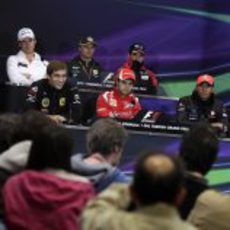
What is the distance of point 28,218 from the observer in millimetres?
3123

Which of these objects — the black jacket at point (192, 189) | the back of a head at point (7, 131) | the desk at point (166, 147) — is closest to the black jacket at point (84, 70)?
the desk at point (166, 147)

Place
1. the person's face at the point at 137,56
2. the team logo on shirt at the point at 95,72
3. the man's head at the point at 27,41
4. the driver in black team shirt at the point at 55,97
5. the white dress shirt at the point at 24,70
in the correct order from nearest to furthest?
the driver in black team shirt at the point at 55,97 → the white dress shirt at the point at 24,70 → the man's head at the point at 27,41 → the team logo on shirt at the point at 95,72 → the person's face at the point at 137,56

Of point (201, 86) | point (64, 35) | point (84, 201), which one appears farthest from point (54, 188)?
point (64, 35)

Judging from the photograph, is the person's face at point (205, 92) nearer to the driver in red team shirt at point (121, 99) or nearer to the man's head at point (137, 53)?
the driver in red team shirt at point (121, 99)

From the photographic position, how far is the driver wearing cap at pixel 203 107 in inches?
323

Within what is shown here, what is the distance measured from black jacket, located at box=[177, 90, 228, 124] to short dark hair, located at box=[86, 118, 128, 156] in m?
4.31

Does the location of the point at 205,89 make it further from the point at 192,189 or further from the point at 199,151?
the point at 192,189

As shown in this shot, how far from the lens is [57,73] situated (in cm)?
752

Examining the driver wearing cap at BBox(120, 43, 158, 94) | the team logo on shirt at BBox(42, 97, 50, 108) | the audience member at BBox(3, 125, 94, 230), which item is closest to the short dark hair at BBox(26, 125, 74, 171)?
the audience member at BBox(3, 125, 94, 230)

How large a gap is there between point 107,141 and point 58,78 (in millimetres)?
3911

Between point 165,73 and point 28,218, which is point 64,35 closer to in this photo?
point 165,73

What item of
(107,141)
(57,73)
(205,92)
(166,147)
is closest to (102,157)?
(107,141)

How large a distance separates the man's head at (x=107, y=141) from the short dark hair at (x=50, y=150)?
0.44 meters

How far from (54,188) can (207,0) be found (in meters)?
8.82
